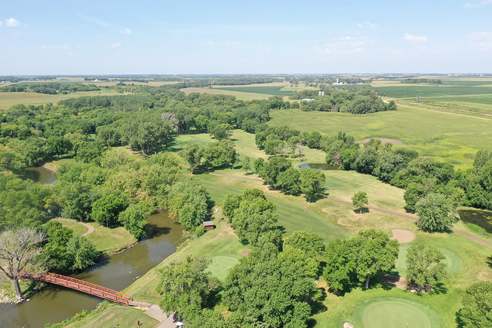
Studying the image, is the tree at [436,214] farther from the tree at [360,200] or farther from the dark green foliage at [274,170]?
the dark green foliage at [274,170]

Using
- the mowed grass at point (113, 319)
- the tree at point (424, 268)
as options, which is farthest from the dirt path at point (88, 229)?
the tree at point (424, 268)

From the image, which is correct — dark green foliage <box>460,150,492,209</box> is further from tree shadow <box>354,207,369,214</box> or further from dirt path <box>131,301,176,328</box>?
dirt path <box>131,301,176,328</box>

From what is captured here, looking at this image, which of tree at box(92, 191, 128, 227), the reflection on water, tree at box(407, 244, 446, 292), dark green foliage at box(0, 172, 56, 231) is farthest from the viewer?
tree at box(92, 191, 128, 227)

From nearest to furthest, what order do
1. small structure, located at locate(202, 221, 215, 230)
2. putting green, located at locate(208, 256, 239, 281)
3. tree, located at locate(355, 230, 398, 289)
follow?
tree, located at locate(355, 230, 398, 289), putting green, located at locate(208, 256, 239, 281), small structure, located at locate(202, 221, 215, 230)

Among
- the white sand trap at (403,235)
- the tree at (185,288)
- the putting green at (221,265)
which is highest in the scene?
the tree at (185,288)

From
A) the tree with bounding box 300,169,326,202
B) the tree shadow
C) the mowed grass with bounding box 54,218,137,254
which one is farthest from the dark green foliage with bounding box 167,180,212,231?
the tree shadow

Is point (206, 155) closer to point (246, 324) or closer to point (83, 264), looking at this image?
point (83, 264)

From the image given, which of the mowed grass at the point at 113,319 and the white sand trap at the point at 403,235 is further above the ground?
the mowed grass at the point at 113,319

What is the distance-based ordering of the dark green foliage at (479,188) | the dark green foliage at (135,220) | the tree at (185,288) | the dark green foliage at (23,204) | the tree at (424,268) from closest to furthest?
the tree at (185,288) → the tree at (424,268) → the dark green foliage at (23,204) → the dark green foliage at (135,220) → the dark green foliage at (479,188)
